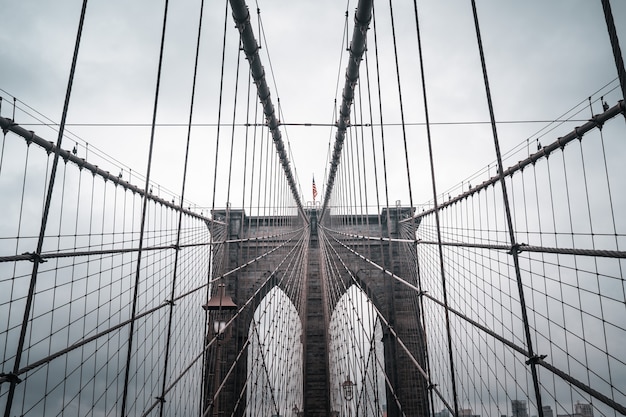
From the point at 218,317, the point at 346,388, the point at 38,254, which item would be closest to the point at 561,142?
the point at 218,317

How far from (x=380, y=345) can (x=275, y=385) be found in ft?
24.2

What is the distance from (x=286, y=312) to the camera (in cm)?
1100

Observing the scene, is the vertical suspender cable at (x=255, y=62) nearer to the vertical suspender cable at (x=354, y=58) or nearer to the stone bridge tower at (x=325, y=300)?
the vertical suspender cable at (x=354, y=58)

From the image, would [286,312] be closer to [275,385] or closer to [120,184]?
[275,385]

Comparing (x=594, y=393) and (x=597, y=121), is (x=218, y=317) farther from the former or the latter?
(x=597, y=121)

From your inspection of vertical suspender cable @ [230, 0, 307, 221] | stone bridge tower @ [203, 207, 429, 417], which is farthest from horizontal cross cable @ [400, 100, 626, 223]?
stone bridge tower @ [203, 207, 429, 417]

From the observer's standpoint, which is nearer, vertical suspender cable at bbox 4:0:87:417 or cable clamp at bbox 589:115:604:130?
vertical suspender cable at bbox 4:0:87:417

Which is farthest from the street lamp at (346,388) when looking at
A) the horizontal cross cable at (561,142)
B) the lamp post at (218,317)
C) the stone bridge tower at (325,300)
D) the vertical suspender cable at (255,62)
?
the vertical suspender cable at (255,62)

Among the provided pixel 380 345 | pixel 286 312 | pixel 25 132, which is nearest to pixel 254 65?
pixel 25 132

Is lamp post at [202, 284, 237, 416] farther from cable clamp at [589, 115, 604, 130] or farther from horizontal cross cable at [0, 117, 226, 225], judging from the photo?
cable clamp at [589, 115, 604, 130]

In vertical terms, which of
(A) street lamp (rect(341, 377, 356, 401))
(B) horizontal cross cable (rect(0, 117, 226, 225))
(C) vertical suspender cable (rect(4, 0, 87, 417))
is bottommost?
(A) street lamp (rect(341, 377, 356, 401))

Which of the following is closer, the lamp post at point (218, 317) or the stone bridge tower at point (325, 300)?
the lamp post at point (218, 317)

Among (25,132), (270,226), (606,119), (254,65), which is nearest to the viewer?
(25,132)

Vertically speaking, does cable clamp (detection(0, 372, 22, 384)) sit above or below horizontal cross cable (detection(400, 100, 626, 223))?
below
